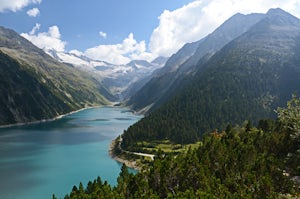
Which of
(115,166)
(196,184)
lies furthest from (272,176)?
(115,166)

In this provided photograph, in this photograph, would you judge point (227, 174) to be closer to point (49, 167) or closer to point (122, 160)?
point (49, 167)

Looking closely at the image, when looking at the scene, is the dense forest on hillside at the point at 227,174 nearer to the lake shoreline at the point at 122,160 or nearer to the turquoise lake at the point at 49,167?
the turquoise lake at the point at 49,167

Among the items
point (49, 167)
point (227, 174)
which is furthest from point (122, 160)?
point (227, 174)

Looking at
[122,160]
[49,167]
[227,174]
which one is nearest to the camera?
[227,174]

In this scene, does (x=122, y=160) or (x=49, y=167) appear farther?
(x=122, y=160)

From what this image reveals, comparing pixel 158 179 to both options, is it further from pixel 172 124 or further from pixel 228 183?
pixel 172 124

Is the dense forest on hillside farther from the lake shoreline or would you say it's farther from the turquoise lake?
the lake shoreline

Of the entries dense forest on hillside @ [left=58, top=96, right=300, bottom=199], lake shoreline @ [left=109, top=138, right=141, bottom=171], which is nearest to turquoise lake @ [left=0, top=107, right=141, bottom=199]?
lake shoreline @ [left=109, top=138, right=141, bottom=171]

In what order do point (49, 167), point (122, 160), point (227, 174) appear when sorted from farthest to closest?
point (122, 160)
point (49, 167)
point (227, 174)
